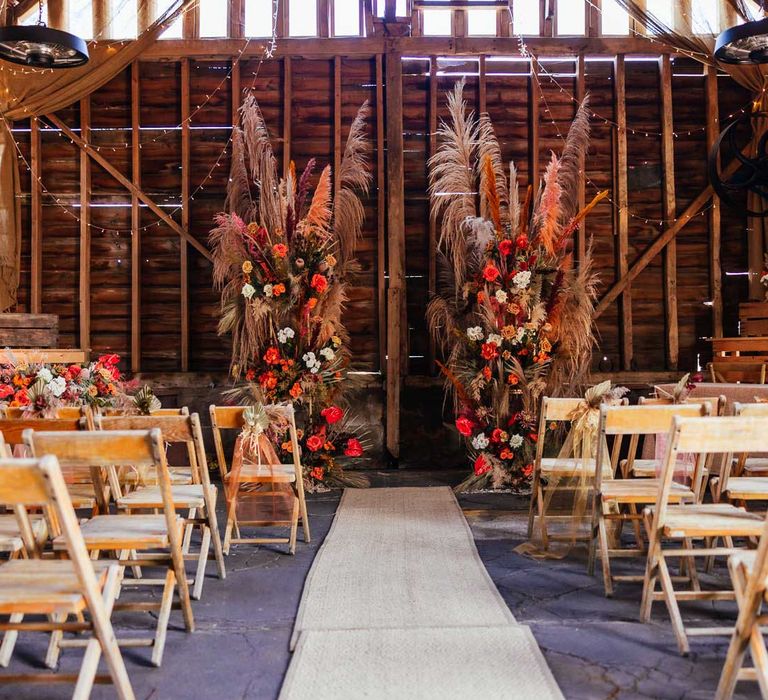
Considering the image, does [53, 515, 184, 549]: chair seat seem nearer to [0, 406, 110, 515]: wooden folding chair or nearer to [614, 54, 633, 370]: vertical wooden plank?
[0, 406, 110, 515]: wooden folding chair

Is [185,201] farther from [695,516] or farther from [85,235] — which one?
[695,516]

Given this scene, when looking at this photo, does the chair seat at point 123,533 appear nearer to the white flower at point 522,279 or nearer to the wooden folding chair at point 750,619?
the wooden folding chair at point 750,619

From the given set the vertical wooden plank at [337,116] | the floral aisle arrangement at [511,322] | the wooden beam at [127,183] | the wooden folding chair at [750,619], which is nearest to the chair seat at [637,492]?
the wooden folding chair at [750,619]

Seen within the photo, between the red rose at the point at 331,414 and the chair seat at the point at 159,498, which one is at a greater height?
the red rose at the point at 331,414

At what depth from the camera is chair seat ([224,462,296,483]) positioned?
420cm

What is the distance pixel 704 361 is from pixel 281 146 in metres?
4.67

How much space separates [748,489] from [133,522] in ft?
8.22

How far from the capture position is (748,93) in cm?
782

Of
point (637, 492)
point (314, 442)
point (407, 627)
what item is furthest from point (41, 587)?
point (314, 442)

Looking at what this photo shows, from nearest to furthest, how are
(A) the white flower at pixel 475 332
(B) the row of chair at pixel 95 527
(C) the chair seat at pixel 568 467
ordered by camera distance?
(B) the row of chair at pixel 95 527, (C) the chair seat at pixel 568 467, (A) the white flower at pixel 475 332

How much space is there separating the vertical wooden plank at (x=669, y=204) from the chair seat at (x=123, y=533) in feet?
19.5

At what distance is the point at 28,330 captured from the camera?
685 cm

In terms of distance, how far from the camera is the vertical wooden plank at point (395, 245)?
743 centimetres

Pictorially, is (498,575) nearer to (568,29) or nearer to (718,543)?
(718,543)
